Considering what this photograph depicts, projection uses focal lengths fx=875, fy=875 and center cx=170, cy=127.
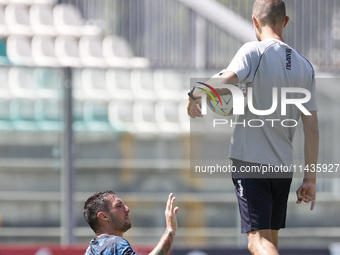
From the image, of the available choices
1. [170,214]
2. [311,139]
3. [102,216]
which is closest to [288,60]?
[311,139]

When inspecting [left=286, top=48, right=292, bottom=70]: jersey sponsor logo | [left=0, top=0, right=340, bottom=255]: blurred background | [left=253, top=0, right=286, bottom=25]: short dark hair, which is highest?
[left=253, top=0, right=286, bottom=25]: short dark hair

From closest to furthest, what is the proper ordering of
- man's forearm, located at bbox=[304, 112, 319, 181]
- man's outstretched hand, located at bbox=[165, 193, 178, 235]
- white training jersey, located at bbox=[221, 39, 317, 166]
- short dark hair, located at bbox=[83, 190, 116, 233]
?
man's outstretched hand, located at bbox=[165, 193, 178, 235]
short dark hair, located at bbox=[83, 190, 116, 233]
white training jersey, located at bbox=[221, 39, 317, 166]
man's forearm, located at bbox=[304, 112, 319, 181]

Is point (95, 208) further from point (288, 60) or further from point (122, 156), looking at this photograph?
point (122, 156)

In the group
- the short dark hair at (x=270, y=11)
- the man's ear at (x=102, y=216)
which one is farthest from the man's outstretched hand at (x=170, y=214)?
the short dark hair at (x=270, y=11)

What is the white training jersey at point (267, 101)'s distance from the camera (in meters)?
4.66

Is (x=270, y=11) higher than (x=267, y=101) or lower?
higher

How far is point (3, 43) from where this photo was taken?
1182cm

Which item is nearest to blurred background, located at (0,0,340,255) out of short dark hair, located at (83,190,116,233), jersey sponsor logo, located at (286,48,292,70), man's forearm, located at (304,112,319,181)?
man's forearm, located at (304,112,319,181)

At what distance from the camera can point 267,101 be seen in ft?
15.5

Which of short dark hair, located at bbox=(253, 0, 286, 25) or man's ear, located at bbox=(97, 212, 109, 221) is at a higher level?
short dark hair, located at bbox=(253, 0, 286, 25)

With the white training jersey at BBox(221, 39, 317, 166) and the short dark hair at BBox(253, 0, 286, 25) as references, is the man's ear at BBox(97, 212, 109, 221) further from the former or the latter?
the short dark hair at BBox(253, 0, 286, 25)

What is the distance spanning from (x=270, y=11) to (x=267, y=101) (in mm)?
487

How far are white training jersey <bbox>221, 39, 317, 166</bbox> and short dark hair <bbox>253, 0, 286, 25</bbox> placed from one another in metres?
0.13

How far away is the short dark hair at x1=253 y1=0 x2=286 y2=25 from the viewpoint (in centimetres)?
474
